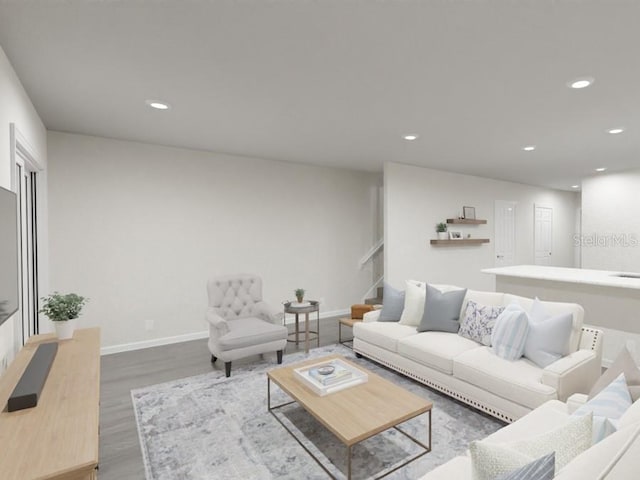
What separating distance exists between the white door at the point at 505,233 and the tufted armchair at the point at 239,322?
5.46m

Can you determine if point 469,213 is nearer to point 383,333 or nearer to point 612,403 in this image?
point 383,333

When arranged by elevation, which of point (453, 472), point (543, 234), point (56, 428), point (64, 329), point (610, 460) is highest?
point (543, 234)

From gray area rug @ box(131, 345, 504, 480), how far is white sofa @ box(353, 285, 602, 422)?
0.17 metres

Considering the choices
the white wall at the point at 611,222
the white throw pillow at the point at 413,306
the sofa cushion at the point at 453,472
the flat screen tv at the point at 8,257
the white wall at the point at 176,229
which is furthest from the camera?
the white wall at the point at 611,222

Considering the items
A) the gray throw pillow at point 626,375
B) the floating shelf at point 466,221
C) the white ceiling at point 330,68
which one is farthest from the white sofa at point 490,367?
the floating shelf at point 466,221

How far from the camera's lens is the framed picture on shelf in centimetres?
657

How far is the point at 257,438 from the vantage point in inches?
92.7

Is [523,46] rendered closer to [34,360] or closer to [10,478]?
[10,478]

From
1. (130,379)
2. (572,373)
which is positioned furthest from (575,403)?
(130,379)

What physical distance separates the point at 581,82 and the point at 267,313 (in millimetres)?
3533

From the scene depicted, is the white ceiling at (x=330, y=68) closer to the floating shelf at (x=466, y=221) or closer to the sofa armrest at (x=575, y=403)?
the sofa armrest at (x=575, y=403)

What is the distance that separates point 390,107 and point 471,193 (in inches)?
169

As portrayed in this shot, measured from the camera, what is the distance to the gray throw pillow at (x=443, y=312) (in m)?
3.26

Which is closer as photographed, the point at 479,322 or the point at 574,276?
the point at 479,322
